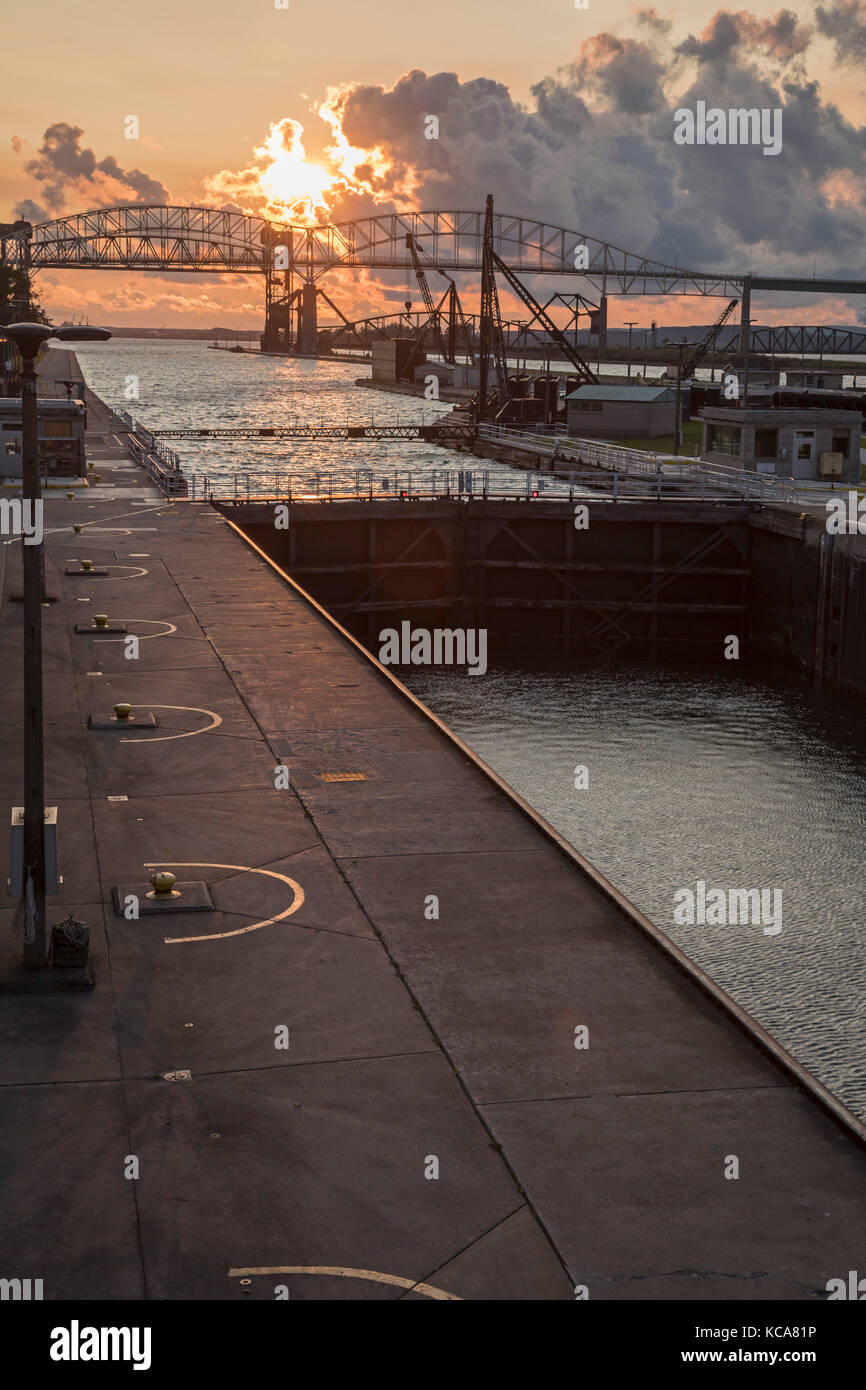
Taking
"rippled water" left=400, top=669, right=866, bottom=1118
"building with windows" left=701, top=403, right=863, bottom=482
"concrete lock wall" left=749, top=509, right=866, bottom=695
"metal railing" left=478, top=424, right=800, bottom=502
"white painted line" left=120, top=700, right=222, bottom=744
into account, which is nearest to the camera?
"rippled water" left=400, top=669, right=866, bottom=1118

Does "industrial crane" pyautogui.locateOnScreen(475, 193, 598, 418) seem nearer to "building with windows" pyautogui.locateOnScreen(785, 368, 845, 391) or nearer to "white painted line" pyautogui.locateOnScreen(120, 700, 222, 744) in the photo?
"building with windows" pyautogui.locateOnScreen(785, 368, 845, 391)

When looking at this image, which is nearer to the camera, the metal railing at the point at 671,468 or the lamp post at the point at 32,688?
the lamp post at the point at 32,688

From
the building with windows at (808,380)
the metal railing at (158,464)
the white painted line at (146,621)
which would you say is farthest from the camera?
the building with windows at (808,380)

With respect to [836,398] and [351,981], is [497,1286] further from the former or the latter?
[836,398]

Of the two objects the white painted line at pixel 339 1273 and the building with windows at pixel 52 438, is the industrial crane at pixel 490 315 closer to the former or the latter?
the building with windows at pixel 52 438

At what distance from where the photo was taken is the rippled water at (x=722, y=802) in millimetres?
26828

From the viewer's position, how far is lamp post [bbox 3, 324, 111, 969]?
16.6m

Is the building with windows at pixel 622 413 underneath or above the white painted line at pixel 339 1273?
above

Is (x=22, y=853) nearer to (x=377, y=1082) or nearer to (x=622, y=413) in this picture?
(x=377, y=1082)

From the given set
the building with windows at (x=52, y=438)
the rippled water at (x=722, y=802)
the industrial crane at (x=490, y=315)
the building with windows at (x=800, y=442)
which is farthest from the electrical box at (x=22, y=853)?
the industrial crane at (x=490, y=315)

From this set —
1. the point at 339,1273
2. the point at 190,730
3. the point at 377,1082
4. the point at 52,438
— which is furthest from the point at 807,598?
the point at 339,1273

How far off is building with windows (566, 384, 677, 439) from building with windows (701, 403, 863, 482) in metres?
37.6

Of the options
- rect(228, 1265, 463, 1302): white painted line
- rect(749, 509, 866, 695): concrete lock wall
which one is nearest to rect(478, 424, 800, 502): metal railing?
rect(749, 509, 866, 695): concrete lock wall

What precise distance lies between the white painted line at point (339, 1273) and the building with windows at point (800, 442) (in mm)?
68891
